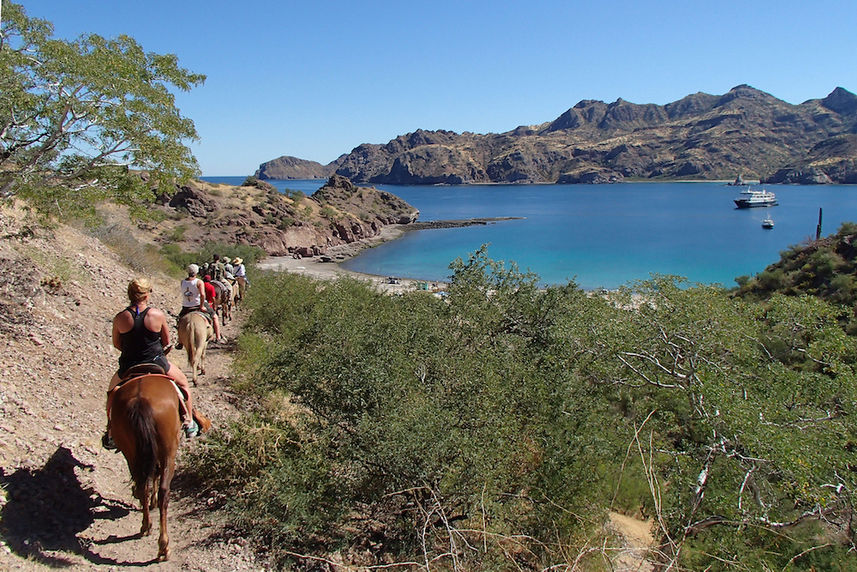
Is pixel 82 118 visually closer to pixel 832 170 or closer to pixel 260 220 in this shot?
pixel 260 220

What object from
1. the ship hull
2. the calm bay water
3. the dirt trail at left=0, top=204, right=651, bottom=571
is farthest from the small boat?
the dirt trail at left=0, top=204, right=651, bottom=571

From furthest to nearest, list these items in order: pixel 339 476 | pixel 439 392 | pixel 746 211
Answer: pixel 746 211 < pixel 439 392 < pixel 339 476

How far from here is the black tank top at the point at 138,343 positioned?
5762 mm

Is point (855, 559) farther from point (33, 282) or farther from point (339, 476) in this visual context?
point (33, 282)

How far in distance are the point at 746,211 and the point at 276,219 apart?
343 feet

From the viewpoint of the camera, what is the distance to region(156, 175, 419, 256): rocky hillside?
55.4 meters

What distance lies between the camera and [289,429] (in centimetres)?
749

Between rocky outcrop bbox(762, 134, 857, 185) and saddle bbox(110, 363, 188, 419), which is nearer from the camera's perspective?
saddle bbox(110, 363, 188, 419)

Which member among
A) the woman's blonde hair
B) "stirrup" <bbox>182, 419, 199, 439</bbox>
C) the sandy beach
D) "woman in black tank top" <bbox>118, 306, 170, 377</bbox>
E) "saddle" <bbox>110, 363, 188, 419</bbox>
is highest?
the woman's blonde hair

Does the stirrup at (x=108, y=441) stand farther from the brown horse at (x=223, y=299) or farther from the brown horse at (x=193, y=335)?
the brown horse at (x=223, y=299)

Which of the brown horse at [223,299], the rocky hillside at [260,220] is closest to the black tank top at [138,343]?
the brown horse at [223,299]

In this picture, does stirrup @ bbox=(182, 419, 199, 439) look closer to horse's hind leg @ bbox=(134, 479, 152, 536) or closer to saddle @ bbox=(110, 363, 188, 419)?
saddle @ bbox=(110, 363, 188, 419)

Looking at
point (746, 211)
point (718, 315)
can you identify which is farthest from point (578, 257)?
point (746, 211)

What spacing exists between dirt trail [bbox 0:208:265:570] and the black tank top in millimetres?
1529
